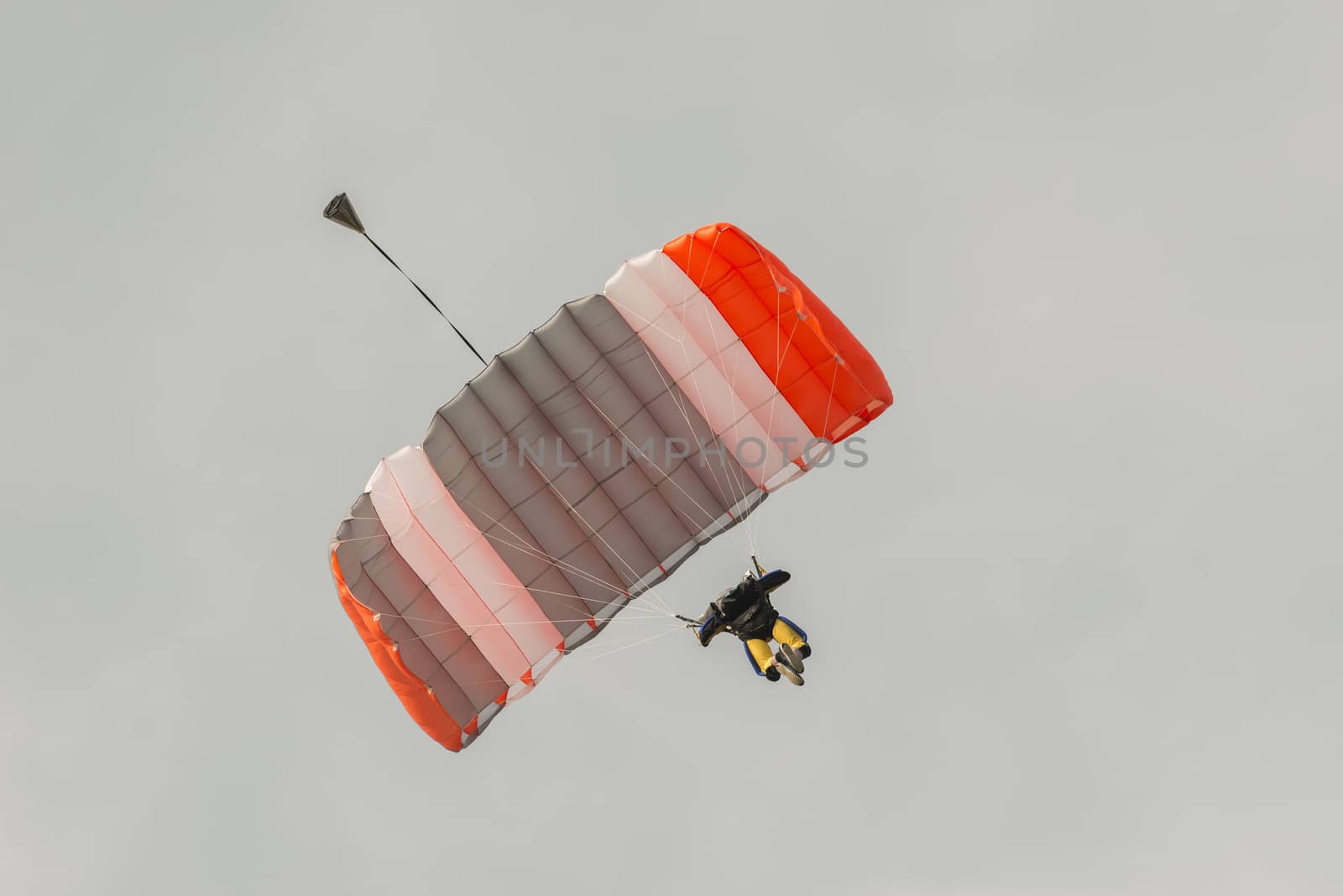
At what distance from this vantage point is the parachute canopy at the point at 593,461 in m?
15.9

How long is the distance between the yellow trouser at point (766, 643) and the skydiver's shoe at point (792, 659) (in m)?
0.10

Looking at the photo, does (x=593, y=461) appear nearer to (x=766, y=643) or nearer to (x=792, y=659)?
(x=766, y=643)

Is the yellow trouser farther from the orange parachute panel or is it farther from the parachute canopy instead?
the orange parachute panel

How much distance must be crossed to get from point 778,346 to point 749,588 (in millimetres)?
3263

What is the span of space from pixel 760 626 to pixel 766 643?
340 mm

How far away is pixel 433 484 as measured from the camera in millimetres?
15961

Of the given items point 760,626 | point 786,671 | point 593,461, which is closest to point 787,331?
point 593,461

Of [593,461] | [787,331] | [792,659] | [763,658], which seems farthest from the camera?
[593,461]

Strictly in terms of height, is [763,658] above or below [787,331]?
below

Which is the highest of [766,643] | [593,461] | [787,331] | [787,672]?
[787,331]

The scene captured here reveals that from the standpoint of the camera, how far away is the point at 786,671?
1562cm

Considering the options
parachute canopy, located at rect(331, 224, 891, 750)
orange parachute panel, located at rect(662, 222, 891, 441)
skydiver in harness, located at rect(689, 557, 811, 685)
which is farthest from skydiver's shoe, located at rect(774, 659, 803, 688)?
orange parachute panel, located at rect(662, 222, 891, 441)

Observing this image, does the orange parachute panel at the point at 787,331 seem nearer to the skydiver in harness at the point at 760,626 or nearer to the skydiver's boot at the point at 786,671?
the skydiver in harness at the point at 760,626

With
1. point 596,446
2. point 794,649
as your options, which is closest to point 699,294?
point 596,446
